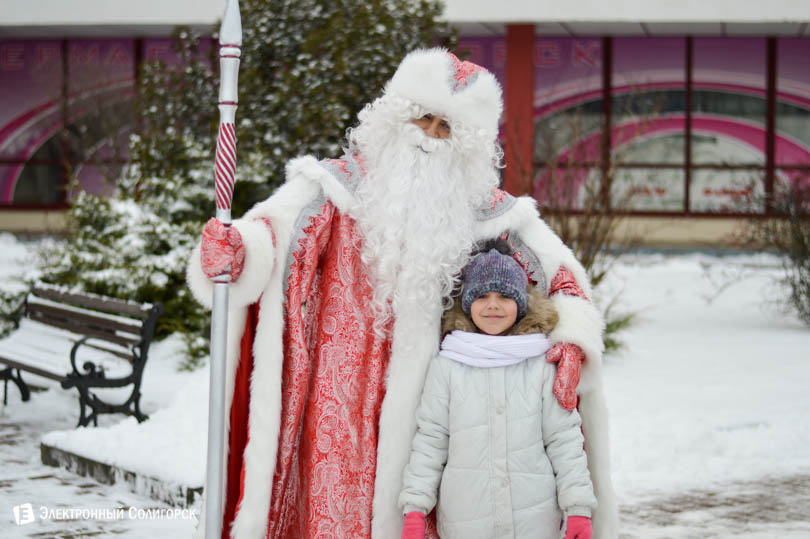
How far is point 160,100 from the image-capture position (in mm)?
9914

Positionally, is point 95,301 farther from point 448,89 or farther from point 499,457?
point 499,457

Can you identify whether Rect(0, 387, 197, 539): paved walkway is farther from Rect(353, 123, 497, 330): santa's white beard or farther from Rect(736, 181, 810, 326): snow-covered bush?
Rect(736, 181, 810, 326): snow-covered bush

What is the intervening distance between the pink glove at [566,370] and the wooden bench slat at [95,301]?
412cm

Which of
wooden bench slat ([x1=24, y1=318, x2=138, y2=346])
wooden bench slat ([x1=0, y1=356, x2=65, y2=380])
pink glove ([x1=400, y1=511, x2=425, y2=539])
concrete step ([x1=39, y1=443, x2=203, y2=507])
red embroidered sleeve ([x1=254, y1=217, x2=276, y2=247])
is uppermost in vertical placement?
red embroidered sleeve ([x1=254, y1=217, x2=276, y2=247])

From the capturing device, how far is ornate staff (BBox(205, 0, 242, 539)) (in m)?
2.98

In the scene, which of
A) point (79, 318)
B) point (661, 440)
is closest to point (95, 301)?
point (79, 318)

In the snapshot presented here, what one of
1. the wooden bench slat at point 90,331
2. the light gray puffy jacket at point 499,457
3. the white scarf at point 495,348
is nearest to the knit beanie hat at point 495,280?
the white scarf at point 495,348

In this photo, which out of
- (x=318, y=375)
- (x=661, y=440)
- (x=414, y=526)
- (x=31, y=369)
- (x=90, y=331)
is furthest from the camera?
(x=90, y=331)

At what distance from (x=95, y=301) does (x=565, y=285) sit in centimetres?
489

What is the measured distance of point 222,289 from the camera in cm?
298

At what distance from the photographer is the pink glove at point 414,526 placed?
120 inches

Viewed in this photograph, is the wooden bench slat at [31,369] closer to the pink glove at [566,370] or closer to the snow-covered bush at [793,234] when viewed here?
the pink glove at [566,370]

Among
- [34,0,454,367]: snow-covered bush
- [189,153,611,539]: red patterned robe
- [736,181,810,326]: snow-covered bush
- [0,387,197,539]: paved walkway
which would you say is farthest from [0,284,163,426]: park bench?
[736,181,810,326]: snow-covered bush

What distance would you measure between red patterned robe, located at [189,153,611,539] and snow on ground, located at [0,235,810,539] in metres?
1.56
